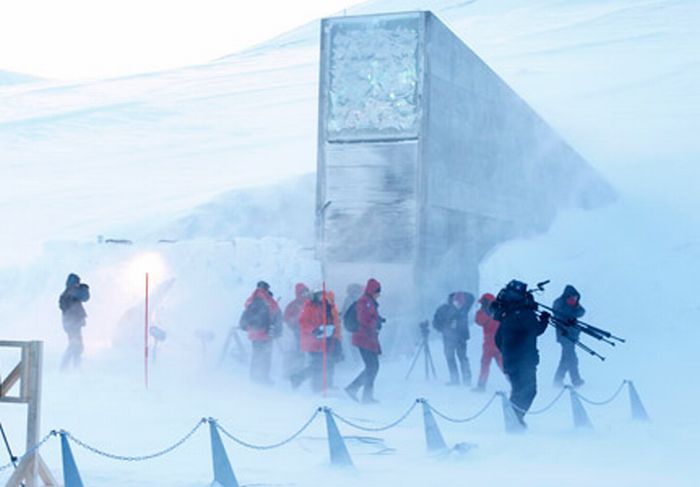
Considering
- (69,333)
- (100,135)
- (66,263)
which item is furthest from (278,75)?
(69,333)

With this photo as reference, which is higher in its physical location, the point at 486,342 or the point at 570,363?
the point at 486,342

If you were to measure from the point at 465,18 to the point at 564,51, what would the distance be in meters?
17.9

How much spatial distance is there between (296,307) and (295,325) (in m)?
0.25

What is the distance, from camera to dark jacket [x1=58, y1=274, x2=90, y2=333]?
16.7 metres

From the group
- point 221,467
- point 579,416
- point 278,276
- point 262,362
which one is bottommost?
point 221,467

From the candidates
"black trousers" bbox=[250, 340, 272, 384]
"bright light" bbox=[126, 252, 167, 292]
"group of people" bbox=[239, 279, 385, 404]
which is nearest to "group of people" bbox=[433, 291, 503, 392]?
"group of people" bbox=[239, 279, 385, 404]

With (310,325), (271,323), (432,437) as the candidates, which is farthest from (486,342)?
(432,437)

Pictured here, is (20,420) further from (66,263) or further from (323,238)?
(66,263)

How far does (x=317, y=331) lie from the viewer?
15453 mm

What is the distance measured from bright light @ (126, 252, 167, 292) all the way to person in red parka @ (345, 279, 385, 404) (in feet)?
15.9

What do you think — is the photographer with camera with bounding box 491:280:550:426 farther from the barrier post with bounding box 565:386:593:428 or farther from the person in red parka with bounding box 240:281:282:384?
the person in red parka with bounding box 240:281:282:384

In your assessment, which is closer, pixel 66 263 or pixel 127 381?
pixel 127 381

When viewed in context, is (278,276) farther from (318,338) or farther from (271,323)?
(318,338)

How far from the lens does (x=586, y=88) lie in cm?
4544
